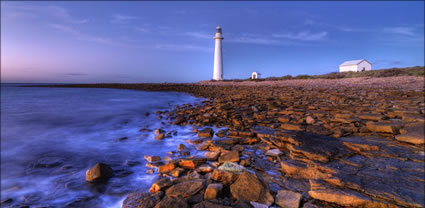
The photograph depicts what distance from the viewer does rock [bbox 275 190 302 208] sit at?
2.05 m

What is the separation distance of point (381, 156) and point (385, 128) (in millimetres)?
1337

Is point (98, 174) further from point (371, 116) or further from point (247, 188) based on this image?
point (371, 116)

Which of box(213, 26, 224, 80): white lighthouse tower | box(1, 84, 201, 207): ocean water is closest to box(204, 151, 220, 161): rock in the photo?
box(1, 84, 201, 207): ocean water

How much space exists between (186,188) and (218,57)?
3816 centimetres

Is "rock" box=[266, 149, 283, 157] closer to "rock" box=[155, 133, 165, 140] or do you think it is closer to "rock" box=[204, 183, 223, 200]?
"rock" box=[204, 183, 223, 200]

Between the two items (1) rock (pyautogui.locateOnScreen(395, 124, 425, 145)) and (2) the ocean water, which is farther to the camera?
(1) rock (pyautogui.locateOnScreen(395, 124, 425, 145))

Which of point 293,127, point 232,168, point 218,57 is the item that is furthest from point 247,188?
point 218,57

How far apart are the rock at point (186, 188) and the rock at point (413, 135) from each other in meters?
3.56

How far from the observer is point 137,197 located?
7.72 ft

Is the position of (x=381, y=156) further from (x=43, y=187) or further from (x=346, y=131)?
(x=43, y=187)

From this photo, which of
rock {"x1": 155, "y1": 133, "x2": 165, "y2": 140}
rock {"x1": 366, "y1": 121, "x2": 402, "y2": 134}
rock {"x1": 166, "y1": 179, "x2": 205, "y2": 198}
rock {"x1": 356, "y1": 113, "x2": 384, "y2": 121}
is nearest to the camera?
rock {"x1": 166, "y1": 179, "x2": 205, "y2": 198}

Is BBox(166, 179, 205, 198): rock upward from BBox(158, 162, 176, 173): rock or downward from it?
upward

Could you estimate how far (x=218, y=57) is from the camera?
3919 cm

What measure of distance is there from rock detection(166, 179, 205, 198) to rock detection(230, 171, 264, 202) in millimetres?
362
